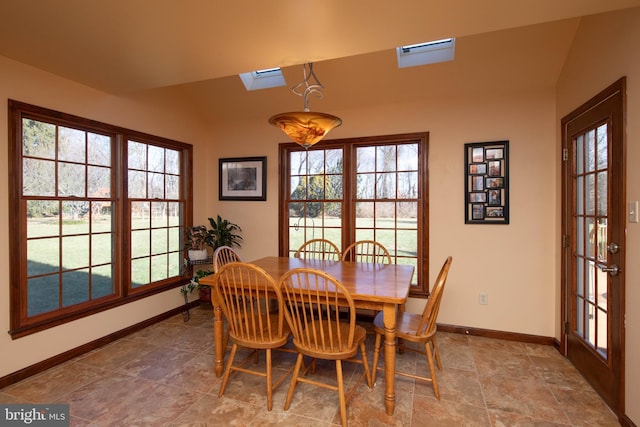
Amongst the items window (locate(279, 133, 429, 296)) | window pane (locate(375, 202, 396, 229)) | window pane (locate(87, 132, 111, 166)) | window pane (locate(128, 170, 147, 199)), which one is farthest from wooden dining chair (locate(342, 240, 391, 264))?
window pane (locate(87, 132, 111, 166))

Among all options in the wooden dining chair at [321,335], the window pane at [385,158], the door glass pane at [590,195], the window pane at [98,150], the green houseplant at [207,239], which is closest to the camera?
the wooden dining chair at [321,335]

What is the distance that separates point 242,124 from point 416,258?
2.70m

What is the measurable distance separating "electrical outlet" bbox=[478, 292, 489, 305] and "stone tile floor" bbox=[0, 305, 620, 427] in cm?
46

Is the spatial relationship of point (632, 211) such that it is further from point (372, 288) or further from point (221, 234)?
point (221, 234)

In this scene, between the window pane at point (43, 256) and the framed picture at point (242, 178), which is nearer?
the window pane at point (43, 256)

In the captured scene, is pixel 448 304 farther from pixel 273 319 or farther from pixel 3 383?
pixel 3 383

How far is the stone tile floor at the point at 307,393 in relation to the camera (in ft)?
6.68

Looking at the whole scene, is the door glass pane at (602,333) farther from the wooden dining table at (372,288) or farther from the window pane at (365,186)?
the window pane at (365,186)

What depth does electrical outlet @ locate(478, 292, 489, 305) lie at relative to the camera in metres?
3.31

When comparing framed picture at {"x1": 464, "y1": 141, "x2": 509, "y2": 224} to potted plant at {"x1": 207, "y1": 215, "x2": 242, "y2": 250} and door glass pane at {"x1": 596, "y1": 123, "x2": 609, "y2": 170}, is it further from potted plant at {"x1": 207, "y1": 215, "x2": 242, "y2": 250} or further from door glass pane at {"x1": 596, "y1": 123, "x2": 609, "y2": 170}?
potted plant at {"x1": 207, "y1": 215, "x2": 242, "y2": 250}

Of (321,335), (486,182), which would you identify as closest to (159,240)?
(321,335)

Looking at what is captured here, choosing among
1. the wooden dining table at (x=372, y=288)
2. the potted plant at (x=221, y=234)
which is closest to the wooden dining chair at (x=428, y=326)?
the wooden dining table at (x=372, y=288)

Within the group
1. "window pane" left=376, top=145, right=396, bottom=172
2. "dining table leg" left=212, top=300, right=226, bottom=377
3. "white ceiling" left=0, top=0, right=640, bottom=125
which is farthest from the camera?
"window pane" left=376, top=145, right=396, bottom=172

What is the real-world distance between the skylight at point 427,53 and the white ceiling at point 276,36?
72mm
